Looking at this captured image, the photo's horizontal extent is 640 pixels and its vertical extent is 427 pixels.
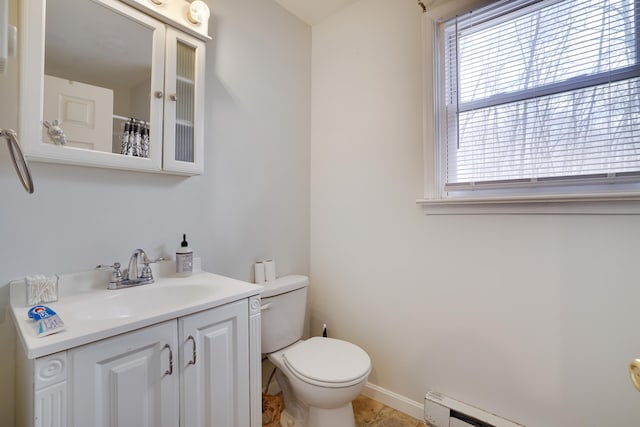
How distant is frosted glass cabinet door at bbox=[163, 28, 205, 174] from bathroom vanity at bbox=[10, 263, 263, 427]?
21.5 inches

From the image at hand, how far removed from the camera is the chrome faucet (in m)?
1.14

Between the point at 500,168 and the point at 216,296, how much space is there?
1.39 metres

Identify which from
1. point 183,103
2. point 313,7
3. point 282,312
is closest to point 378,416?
point 282,312

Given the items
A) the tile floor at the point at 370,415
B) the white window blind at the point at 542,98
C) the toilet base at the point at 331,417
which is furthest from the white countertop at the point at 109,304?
the white window blind at the point at 542,98

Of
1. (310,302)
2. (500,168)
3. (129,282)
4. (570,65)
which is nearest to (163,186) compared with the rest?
(129,282)

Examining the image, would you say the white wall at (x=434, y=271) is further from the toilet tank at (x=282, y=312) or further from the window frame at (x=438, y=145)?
the toilet tank at (x=282, y=312)

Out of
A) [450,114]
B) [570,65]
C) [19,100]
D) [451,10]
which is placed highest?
[451,10]

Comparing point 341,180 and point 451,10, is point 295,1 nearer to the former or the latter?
point 451,10

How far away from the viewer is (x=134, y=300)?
43.9 inches

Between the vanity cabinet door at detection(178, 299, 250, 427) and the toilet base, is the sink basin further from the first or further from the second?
the toilet base

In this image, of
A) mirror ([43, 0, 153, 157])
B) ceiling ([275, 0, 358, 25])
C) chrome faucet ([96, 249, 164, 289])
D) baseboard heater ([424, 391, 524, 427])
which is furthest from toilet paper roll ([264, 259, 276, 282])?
ceiling ([275, 0, 358, 25])

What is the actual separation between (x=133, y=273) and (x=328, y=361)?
3.11ft

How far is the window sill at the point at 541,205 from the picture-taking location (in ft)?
3.50

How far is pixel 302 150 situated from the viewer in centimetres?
200
